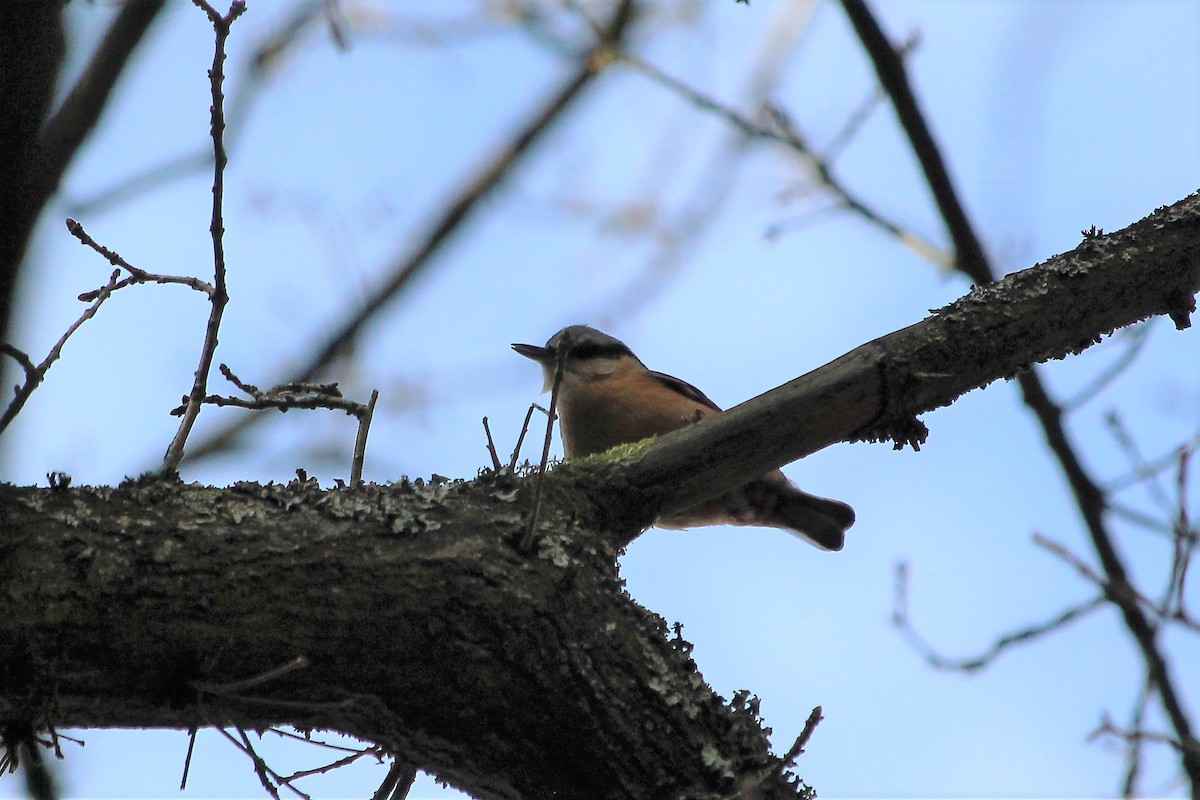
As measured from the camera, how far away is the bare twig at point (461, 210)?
481cm

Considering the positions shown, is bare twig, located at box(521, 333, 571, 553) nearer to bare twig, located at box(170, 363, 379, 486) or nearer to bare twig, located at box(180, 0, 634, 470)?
bare twig, located at box(170, 363, 379, 486)

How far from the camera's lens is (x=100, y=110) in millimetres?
2158

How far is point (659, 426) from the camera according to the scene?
14.3ft

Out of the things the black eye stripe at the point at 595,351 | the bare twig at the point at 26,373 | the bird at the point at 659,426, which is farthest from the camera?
the black eye stripe at the point at 595,351

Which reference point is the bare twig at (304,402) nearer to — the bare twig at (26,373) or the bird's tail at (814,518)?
the bare twig at (26,373)

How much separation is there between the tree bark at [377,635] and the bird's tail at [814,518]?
202 cm

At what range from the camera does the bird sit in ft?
14.2

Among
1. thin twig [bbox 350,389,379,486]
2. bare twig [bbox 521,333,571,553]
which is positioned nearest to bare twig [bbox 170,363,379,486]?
thin twig [bbox 350,389,379,486]

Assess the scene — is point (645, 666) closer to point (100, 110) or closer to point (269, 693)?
point (269, 693)

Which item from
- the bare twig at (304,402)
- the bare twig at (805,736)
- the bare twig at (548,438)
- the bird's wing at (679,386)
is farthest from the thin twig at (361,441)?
the bird's wing at (679,386)

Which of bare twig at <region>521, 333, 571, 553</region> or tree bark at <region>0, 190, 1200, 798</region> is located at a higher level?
bare twig at <region>521, 333, 571, 553</region>

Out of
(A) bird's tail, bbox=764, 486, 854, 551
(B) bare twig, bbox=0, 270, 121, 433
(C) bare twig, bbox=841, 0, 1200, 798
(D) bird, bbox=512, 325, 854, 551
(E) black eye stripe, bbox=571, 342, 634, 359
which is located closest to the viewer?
(B) bare twig, bbox=0, 270, 121, 433

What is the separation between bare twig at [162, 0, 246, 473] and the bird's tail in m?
2.41

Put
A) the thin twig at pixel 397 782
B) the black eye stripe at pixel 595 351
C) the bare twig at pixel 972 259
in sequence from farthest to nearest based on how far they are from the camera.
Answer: the black eye stripe at pixel 595 351 → the bare twig at pixel 972 259 → the thin twig at pixel 397 782
